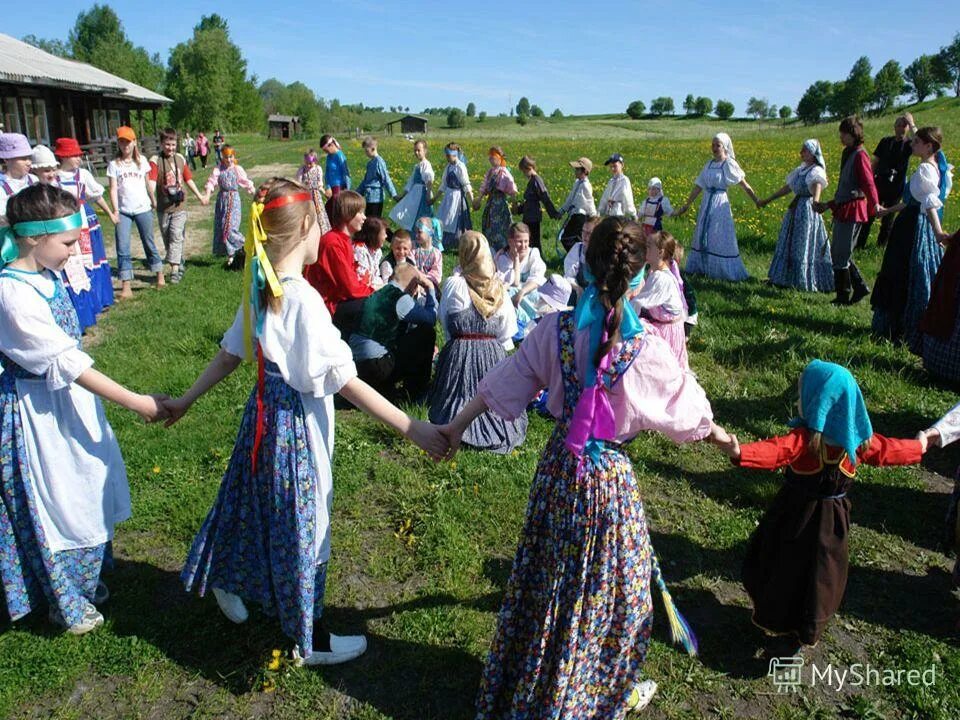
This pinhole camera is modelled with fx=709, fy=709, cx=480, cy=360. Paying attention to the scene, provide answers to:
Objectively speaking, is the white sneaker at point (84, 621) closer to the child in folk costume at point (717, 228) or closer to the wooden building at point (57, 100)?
the child in folk costume at point (717, 228)

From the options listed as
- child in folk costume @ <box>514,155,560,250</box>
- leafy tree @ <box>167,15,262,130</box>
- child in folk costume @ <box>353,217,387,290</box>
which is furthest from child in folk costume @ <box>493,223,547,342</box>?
leafy tree @ <box>167,15,262,130</box>

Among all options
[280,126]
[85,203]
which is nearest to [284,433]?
[85,203]

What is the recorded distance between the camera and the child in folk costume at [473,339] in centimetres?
510

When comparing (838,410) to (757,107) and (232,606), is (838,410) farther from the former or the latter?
(757,107)

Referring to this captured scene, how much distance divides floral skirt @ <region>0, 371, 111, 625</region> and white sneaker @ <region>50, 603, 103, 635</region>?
22mm

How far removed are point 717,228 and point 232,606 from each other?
338 inches

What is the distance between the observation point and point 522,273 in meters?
7.86

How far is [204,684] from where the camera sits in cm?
306

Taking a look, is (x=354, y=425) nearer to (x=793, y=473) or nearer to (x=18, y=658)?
(x=18, y=658)

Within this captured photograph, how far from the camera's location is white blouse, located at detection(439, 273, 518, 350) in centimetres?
509

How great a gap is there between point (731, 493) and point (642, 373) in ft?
8.42

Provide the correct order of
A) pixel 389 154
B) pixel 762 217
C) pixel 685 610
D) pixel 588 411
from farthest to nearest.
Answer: pixel 389 154, pixel 762 217, pixel 685 610, pixel 588 411

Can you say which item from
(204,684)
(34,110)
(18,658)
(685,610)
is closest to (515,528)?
(685,610)

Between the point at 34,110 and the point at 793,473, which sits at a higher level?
the point at 34,110
